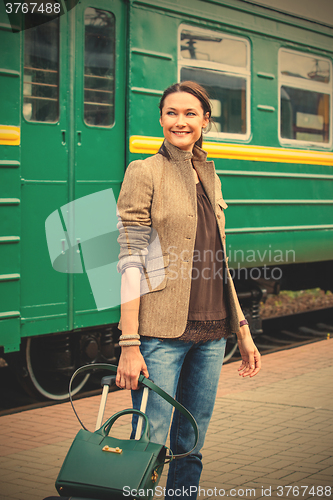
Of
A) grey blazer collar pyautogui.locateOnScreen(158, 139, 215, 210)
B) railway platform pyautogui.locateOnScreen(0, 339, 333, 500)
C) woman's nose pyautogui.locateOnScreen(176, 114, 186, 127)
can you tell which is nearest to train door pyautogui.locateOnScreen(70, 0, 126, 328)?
railway platform pyautogui.locateOnScreen(0, 339, 333, 500)

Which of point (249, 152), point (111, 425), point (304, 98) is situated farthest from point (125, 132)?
point (111, 425)

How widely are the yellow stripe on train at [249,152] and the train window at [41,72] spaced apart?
80cm

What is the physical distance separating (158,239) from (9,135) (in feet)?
8.51

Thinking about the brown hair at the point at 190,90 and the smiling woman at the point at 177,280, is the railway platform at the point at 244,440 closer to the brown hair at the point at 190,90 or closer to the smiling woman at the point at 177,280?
the smiling woman at the point at 177,280

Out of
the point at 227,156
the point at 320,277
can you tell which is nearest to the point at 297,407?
the point at 227,156

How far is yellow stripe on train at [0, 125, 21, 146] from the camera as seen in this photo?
4.82 meters

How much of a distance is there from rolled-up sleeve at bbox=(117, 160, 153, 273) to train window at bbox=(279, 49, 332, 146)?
4.96 metres

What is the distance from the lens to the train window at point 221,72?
6.20m

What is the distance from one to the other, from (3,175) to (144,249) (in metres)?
2.54

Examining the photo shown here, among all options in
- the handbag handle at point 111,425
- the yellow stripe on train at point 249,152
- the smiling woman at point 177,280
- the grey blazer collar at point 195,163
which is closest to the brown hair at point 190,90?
the smiling woman at point 177,280

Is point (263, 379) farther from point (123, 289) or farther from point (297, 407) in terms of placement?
point (123, 289)

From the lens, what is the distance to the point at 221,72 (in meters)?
6.54

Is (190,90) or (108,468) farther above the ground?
(190,90)

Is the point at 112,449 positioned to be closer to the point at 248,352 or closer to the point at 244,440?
the point at 248,352
